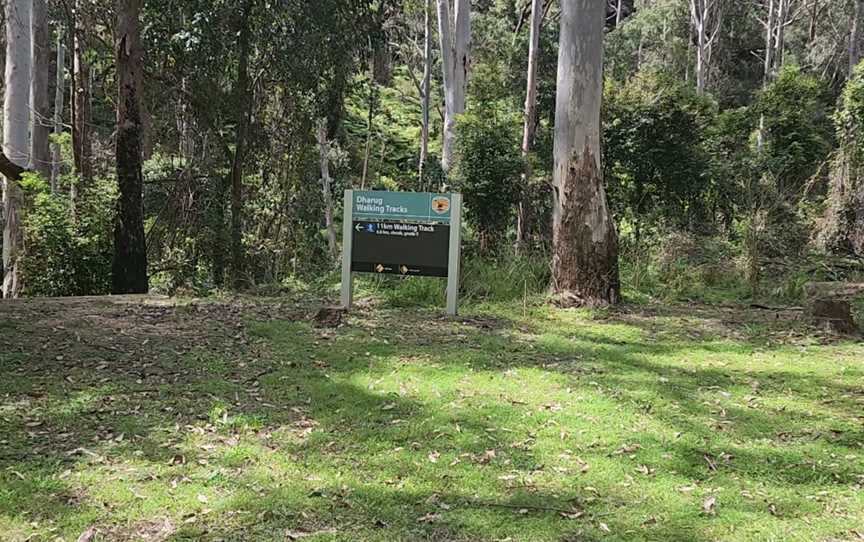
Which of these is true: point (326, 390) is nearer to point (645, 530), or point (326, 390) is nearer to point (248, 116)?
point (645, 530)

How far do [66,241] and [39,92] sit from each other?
582 cm

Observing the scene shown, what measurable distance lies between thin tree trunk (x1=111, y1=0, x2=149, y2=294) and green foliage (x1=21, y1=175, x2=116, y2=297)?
0.43 meters

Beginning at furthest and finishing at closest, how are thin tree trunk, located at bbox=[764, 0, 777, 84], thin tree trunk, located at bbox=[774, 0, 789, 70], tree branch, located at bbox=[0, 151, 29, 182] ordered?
thin tree trunk, located at bbox=[764, 0, 777, 84] < thin tree trunk, located at bbox=[774, 0, 789, 70] < tree branch, located at bbox=[0, 151, 29, 182]

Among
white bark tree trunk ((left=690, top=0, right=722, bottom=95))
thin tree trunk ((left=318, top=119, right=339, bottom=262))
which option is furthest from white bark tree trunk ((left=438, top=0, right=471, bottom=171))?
white bark tree trunk ((left=690, top=0, right=722, bottom=95))

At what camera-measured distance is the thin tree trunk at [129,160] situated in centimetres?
1046

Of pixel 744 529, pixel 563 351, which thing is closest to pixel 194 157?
pixel 563 351

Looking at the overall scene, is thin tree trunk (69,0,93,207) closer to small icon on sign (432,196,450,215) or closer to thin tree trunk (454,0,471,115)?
small icon on sign (432,196,450,215)

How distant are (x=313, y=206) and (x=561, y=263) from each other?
751cm

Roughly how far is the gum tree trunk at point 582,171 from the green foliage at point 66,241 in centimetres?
678

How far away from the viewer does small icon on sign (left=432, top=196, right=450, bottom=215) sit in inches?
344

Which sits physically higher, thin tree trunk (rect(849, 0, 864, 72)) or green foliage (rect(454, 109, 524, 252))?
thin tree trunk (rect(849, 0, 864, 72))

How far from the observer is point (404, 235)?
29.0 feet

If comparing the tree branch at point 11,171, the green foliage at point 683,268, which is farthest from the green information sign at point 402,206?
the tree branch at point 11,171

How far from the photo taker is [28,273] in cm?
1065
